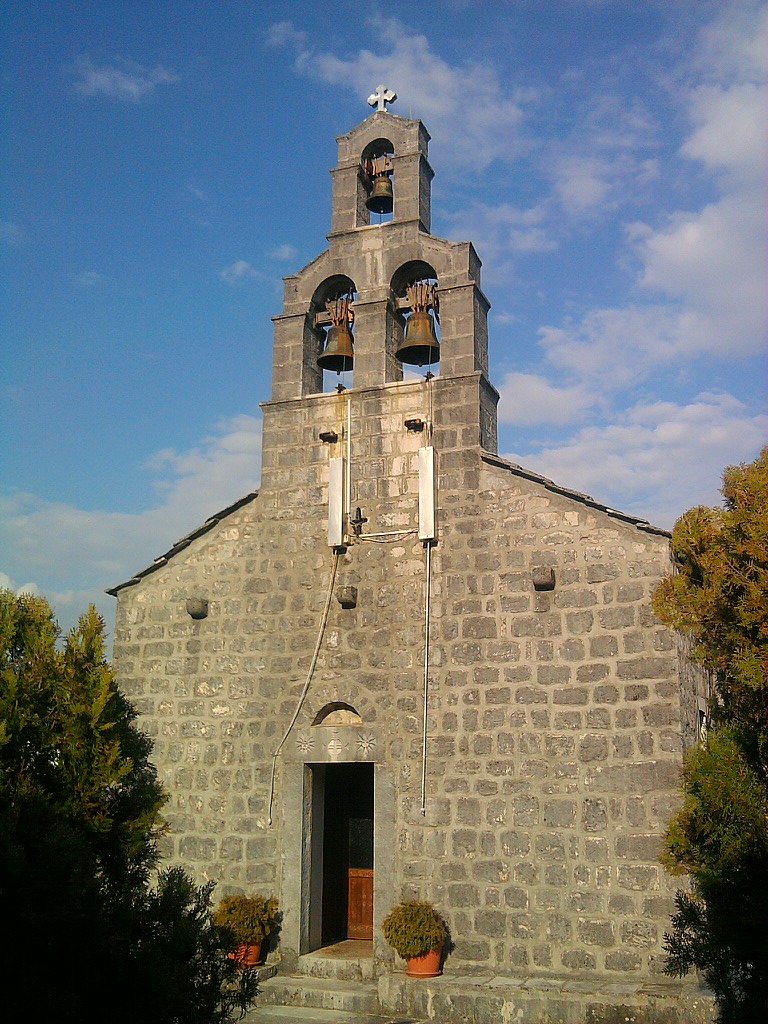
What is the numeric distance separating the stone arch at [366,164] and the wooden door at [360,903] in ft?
29.2

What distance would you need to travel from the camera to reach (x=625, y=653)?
10242 mm

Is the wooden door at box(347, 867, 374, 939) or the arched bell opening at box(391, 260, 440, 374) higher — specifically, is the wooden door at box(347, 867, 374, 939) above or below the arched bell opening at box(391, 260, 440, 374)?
below

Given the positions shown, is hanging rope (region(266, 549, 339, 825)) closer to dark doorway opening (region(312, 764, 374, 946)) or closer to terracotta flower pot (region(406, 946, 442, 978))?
dark doorway opening (region(312, 764, 374, 946))

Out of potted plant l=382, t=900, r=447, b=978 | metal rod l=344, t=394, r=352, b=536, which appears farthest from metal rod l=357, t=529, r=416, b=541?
potted plant l=382, t=900, r=447, b=978

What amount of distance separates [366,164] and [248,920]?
9.95 meters

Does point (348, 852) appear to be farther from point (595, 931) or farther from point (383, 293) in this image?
point (383, 293)

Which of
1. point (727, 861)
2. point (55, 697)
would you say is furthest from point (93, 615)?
point (727, 861)

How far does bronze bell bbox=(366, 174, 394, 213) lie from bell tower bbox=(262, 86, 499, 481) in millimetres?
15

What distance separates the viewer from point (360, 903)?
12914mm

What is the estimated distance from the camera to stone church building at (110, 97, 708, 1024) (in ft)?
32.5

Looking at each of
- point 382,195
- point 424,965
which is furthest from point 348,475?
point 424,965

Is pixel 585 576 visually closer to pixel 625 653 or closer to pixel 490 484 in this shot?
pixel 625 653

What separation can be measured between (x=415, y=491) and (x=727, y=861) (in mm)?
6918

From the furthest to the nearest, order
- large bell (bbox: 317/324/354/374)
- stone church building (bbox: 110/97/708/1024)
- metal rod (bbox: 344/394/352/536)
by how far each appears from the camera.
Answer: large bell (bbox: 317/324/354/374) < metal rod (bbox: 344/394/352/536) < stone church building (bbox: 110/97/708/1024)
